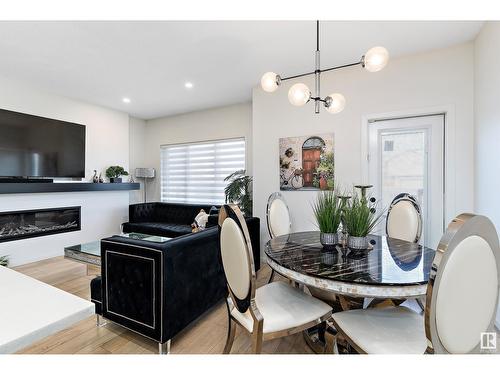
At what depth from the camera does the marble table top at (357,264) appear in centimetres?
117

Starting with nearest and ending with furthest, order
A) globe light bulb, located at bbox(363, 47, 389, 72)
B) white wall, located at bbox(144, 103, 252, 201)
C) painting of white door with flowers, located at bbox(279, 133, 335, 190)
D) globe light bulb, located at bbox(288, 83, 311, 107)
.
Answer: globe light bulb, located at bbox(363, 47, 389, 72) → globe light bulb, located at bbox(288, 83, 311, 107) → painting of white door with flowers, located at bbox(279, 133, 335, 190) → white wall, located at bbox(144, 103, 252, 201)

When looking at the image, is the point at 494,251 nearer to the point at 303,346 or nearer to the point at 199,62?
the point at 303,346

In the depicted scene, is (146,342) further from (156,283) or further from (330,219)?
(330,219)

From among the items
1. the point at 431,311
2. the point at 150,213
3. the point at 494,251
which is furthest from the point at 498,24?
the point at 150,213

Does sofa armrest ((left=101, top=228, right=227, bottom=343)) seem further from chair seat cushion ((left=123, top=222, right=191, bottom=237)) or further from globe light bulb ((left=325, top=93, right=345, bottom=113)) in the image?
chair seat cushion ((left=123, top=222, right=191, bottom=237))

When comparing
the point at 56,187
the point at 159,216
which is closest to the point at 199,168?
the point at 159,216

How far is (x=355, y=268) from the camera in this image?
4.38 ft

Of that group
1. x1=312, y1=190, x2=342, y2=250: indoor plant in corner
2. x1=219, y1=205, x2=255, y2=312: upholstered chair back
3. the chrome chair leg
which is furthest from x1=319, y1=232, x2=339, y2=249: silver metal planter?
the chrome chair leg

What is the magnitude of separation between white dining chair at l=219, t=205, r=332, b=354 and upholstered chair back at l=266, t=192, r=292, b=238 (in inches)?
41.5

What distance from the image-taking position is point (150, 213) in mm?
4891

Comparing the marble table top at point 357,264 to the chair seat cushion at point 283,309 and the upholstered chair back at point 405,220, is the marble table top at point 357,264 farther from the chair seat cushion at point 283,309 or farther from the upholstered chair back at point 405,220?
the upholstered chair back at point 405,220

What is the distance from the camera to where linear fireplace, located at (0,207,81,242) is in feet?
11.1
